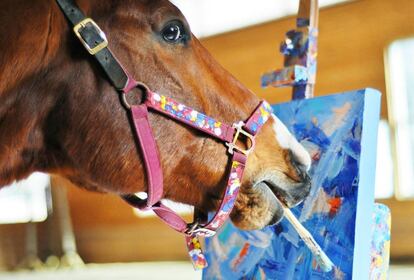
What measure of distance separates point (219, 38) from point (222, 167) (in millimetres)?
5120

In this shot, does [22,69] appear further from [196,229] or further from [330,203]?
[330,203]

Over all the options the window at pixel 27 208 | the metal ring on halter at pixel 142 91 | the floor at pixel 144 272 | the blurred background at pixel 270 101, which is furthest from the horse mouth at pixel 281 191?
the window at pixel 27 208

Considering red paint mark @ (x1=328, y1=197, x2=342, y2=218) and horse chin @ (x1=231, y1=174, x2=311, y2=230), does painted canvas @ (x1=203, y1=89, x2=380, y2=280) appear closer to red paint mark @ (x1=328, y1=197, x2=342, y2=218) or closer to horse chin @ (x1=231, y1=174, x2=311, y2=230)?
red paint mark @ (x1=328, y1=197, x2=342, y2=218)

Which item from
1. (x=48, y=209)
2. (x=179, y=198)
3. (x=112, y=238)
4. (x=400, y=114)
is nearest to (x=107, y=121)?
(x=179, y=198)

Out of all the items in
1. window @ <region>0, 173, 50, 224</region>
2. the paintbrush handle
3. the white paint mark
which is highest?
window @ <region>0, 173, 50, 224</region>

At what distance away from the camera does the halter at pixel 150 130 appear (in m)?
1.14

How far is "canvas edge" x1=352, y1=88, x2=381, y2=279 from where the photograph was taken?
4.39 ft

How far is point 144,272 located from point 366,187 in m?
4.27

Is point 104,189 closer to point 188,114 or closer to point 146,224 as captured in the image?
point 188,114

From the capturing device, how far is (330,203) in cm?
147

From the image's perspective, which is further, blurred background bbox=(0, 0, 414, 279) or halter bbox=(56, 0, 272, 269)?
blurred background bbox=(0, 0, 414, 279)

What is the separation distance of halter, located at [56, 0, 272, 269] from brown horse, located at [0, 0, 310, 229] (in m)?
0.02

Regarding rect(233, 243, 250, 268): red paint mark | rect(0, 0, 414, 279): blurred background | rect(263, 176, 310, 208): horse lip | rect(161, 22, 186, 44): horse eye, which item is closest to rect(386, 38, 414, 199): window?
rect(0, 0, 414, 279): blurred background

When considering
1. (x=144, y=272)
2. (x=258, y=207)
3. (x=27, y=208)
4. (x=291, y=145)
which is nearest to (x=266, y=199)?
(x=258, y=207)
